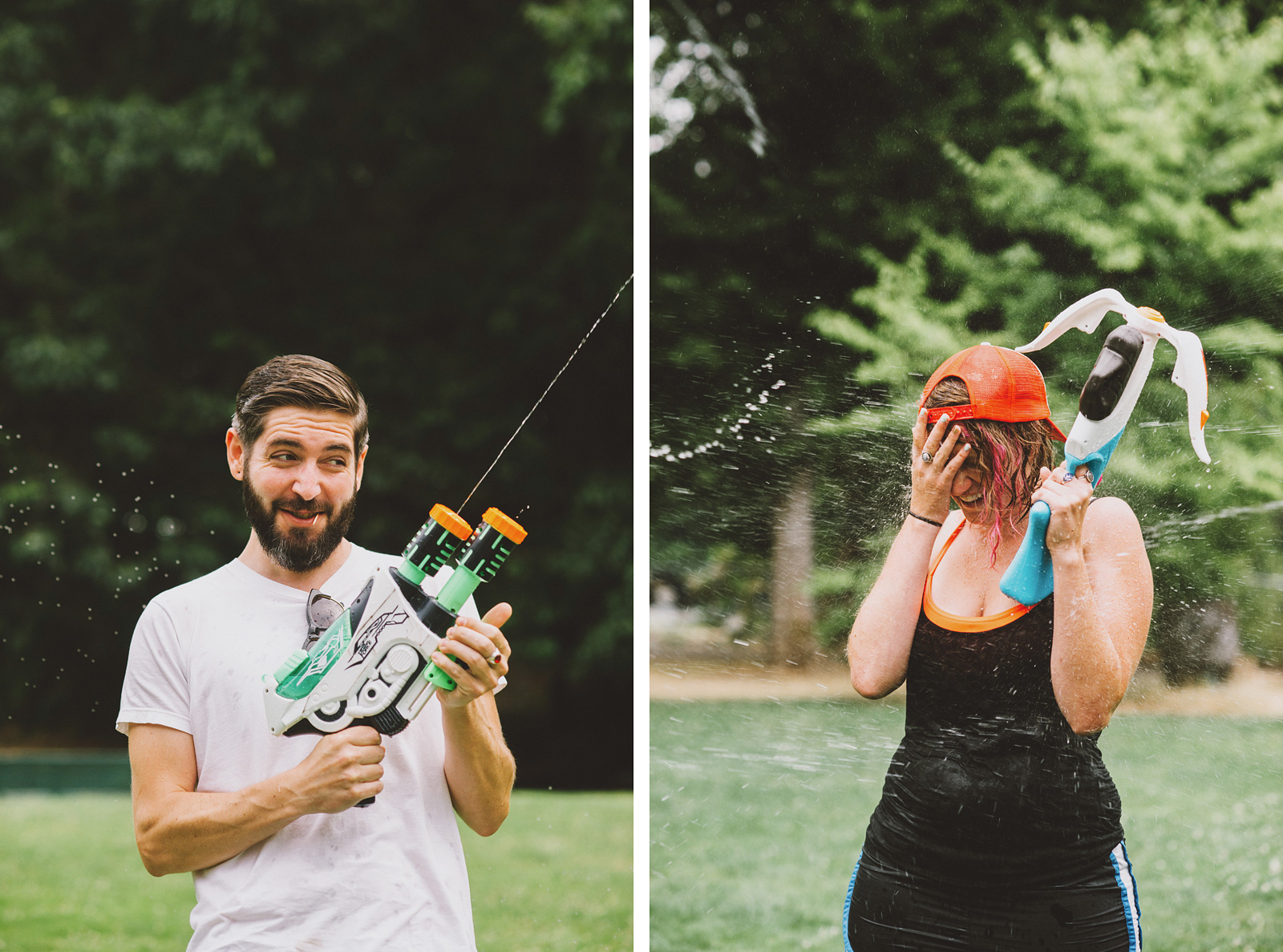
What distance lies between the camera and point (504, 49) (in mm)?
7859

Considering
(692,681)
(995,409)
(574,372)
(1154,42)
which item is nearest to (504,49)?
(574,372)

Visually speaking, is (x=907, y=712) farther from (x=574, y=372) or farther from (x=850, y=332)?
(x=574, y=372)

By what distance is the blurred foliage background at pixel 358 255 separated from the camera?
22.1ft

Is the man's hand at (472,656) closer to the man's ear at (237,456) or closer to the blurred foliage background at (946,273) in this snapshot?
the man's ear at (237,456)

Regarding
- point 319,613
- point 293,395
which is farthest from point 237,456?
point 319,613

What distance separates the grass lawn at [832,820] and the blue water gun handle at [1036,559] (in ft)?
1.75

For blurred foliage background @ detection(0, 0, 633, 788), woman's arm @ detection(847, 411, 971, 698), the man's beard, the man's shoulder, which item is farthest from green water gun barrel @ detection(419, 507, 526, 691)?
blurred foliage background @ detection(0, 0, 633, 788)

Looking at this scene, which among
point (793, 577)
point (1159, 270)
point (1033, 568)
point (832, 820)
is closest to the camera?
point (1033, 568)

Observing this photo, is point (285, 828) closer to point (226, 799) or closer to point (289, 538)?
point (226, 799)

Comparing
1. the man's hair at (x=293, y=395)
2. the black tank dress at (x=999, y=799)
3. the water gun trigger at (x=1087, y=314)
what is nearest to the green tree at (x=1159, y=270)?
the water gun trigger at (x=1087, y=314)

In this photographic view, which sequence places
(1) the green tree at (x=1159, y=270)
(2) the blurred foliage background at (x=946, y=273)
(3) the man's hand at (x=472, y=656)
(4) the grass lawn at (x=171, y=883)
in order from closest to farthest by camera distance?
(3) the man's hand at (x=472, y=656)
(1) the green tree at (x=1159, y=270)
(2) the blurred foliage background at (x=946, y=273)
(4) the grass lawn at (x=171, y=883)

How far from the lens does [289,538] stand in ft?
5.93

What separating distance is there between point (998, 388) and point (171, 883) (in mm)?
3927

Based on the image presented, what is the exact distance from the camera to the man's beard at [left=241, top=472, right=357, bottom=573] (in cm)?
180
